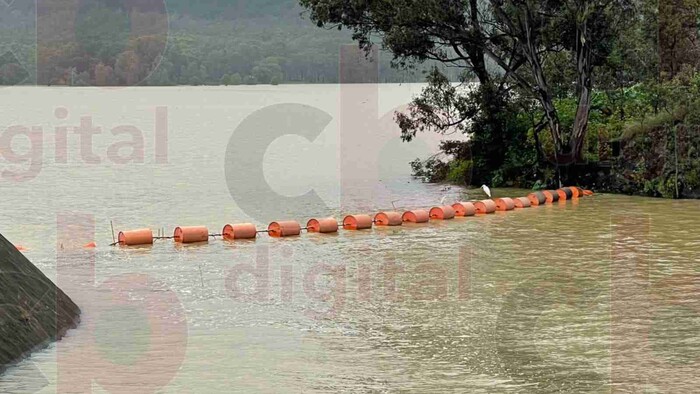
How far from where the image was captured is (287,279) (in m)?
15.6

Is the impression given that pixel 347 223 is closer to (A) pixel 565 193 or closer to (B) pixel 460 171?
(A) pixel 565 193

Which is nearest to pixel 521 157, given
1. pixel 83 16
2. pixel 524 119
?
pixel 524 119

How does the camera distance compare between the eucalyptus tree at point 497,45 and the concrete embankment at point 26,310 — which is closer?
the concrete embankment at point 26,310

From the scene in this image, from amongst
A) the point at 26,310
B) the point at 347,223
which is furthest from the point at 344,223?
the point at 26,310

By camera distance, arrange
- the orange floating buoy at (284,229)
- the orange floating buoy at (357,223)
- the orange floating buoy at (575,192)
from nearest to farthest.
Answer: the orange floating buoy at (284,229) → the orange floating buoy at (357,223) → the orange floating buoy at (575,192)

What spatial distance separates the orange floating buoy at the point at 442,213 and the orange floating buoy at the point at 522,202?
2.11 meters

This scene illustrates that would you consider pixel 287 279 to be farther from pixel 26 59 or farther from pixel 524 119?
pixel 26 59

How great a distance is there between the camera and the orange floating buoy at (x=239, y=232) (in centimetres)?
1925

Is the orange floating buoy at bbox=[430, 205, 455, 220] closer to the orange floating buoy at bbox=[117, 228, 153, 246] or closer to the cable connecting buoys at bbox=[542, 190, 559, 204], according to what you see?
the cable connecting buoys at bbox=[542, 190, 559, 204]

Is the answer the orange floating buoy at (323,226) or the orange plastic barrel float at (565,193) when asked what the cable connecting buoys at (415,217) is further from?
the orange plastic barrel float at (565,193)

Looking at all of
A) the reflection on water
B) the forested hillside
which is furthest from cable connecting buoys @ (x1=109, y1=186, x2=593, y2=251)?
the forested hillside

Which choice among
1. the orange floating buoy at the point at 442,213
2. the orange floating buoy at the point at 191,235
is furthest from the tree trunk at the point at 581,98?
the orange floating buoy at the point at 191,235

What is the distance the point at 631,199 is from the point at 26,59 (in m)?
85.1

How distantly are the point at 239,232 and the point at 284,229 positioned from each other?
2.85ft
